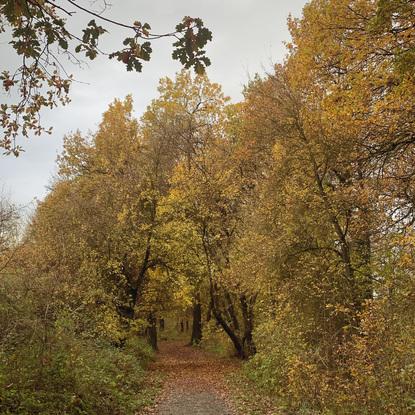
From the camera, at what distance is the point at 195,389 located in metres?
13.9

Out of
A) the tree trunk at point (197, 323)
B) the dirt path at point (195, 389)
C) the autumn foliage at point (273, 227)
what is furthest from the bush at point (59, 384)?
the tree trunk at point (197, 323)

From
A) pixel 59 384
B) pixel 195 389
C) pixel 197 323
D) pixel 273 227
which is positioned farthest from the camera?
pixel 197 323

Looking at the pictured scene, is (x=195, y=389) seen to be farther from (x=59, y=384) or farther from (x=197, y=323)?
(x=197, y=323)

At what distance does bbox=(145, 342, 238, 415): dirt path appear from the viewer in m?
10.9

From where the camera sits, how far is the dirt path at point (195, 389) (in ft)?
35.6

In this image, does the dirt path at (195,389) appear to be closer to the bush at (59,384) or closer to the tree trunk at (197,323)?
the bush at (59,384)

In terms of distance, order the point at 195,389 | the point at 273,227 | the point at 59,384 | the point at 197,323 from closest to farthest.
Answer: the point at 59,384
the point at 273,227
the point at 195,389
the point at 197,323

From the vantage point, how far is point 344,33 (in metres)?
7.25

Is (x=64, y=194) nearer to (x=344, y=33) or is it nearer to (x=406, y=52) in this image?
(x=344, y=33)

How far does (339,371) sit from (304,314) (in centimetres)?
437

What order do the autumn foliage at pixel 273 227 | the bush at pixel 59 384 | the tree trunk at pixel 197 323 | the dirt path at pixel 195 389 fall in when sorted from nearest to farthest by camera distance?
the autumn foliage at pixel 273 227 < the bush at pixel 59 384 < the dirt path at pixel 195 389 < the tree trunk at pixel 197 323

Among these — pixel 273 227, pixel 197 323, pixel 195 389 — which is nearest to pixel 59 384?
pixel 195 389

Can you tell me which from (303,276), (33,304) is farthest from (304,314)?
(33,304)

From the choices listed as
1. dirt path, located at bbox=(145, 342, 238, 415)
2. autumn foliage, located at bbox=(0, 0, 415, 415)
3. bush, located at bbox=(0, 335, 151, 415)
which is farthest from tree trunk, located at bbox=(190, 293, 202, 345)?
bush, located at bbox=(0, 335, 151, 415)
